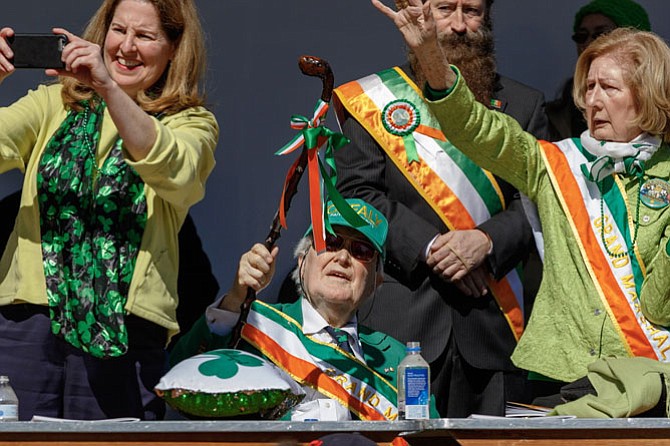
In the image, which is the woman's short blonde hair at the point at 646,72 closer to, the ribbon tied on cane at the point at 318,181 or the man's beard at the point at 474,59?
the man's beard at the point at 474,59

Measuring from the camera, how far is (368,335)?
15.1ft

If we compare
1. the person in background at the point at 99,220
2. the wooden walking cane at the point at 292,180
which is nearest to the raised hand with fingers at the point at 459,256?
the wooden walking cane at the point at 292,180

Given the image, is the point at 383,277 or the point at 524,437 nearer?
the point at 524,437

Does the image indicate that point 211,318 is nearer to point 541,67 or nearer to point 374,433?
point 374,433

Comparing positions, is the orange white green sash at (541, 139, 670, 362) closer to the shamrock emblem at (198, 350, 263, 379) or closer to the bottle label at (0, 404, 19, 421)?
the shamrock emblem at (198, 350, 263, 379)

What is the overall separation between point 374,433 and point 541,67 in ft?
9.50

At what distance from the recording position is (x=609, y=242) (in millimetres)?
4324

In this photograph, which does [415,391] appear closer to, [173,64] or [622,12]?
[173,64]

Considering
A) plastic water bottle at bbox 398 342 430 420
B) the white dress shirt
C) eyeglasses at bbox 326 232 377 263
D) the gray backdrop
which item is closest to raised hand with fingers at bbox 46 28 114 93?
the white dress shirt

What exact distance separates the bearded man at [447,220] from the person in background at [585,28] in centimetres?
66

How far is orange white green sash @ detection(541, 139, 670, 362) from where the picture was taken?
13.9 feet

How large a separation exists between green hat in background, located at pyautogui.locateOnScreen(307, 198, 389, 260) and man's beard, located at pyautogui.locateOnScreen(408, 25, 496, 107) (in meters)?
0.66

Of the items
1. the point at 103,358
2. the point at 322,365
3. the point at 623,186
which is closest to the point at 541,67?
the point at 623,186

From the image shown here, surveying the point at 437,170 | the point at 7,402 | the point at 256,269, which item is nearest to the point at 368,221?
the point at 256,269
